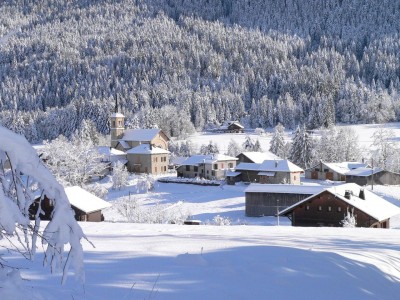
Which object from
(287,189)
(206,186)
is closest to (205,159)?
(206,186)

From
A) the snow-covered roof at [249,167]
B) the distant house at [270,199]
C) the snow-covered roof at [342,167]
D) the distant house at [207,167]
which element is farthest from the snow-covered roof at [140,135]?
the distant house at [270,199]

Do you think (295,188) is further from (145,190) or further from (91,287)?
A: (91,287)

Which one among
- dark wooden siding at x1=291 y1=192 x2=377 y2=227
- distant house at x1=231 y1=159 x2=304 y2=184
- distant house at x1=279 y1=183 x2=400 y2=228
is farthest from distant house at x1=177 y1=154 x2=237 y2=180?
dark wooden siding at x1=291 y1=192 x2=377 y2=227

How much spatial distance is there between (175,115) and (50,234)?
391 ft

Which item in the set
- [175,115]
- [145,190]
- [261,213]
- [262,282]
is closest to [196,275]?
[262,282]

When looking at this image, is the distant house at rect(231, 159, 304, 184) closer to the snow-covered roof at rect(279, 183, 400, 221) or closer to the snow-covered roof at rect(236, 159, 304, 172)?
the snow-covered roof at rect(236, 159, 304, 172)

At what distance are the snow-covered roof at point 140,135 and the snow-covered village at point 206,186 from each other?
0.85 ft

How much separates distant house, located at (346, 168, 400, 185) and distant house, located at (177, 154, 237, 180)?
55.6 feet

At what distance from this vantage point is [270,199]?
138 ft

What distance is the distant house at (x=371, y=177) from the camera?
6338cm

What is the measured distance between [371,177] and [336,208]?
36942 mm

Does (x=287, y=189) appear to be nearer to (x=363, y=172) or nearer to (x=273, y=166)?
(x=273, y=166)

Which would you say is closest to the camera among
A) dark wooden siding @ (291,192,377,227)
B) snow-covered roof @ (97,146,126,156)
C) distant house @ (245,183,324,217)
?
dark wooden siding @ (291,192,377,227)

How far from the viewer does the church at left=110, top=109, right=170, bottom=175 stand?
70.6 metres
